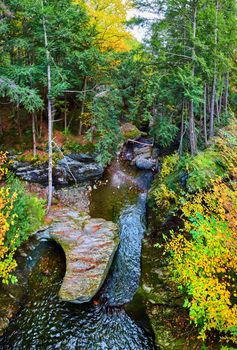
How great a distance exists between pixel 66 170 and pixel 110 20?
1047cm

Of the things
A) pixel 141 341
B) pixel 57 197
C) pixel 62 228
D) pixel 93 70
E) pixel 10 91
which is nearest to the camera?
pixel 141 341

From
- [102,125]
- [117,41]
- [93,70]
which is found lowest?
[102,125]

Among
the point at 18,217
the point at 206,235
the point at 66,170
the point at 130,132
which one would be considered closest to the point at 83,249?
the point at 18,217

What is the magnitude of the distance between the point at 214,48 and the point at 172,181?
299 inches

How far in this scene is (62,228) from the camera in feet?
33.8

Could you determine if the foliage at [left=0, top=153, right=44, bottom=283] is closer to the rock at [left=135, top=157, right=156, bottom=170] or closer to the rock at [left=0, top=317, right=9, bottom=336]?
the rock at [left=0, top=317, right=9, bottom=336]

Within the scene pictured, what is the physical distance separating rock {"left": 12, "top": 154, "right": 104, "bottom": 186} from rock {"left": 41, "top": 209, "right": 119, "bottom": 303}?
10.7ft

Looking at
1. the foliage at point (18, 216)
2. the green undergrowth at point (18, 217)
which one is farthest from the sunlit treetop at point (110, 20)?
the green undergrowth at point (18, 217)

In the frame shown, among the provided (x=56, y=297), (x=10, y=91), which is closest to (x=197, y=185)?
(x=56, y=297)

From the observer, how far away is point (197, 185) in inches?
364

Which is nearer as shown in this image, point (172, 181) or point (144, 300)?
point (144, 300)

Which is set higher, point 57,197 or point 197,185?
point 197,185

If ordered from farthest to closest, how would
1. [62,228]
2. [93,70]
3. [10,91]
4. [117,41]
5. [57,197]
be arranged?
[117,41]
[93,70]
[57,197]
[10,91]
[62,228]

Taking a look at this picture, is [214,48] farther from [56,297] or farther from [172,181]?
[56,297]
